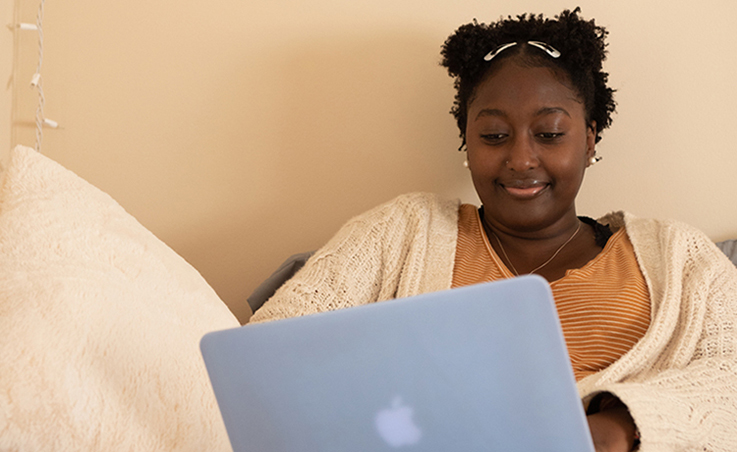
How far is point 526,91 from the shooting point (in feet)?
3.98

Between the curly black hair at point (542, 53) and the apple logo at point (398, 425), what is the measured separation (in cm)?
93

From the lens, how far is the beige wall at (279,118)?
1476 millimetres

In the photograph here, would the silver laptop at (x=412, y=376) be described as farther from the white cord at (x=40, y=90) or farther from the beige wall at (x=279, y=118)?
the white cord at (x=40, y=90)

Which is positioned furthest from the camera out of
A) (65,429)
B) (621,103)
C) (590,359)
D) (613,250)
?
(621,103)

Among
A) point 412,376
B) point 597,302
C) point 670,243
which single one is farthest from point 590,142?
point 412,376

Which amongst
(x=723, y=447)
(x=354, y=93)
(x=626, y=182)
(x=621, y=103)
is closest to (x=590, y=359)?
(x=723, y=447)

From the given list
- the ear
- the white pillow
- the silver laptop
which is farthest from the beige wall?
the silver laptop

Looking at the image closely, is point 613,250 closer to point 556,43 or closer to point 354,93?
point 556,43

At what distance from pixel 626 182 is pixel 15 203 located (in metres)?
1.30

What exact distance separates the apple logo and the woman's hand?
38 cm

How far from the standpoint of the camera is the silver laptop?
479 mm

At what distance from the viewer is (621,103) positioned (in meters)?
1.49

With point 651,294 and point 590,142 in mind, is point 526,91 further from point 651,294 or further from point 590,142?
point 651,294

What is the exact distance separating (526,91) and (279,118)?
24.1 inches
